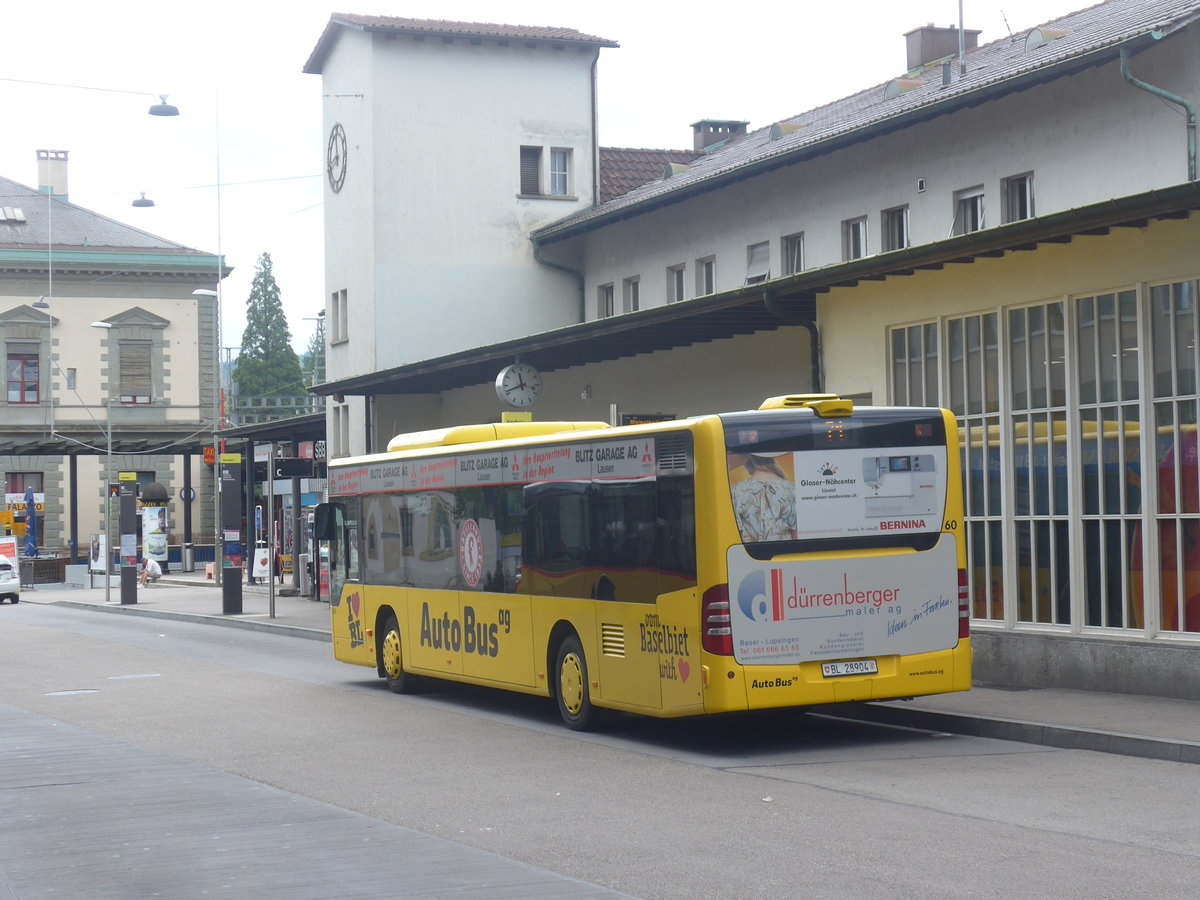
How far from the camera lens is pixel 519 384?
26.5 m

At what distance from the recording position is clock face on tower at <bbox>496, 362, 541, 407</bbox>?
2623 cm

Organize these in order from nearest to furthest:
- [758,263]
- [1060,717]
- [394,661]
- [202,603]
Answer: [1060,717]
[394,661]
[758,263]
[202,603]

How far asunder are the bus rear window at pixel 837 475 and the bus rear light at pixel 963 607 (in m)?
0.48

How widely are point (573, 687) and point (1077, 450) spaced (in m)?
5.32

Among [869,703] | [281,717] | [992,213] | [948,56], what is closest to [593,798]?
[869,703]

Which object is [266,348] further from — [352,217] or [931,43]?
[931,43]

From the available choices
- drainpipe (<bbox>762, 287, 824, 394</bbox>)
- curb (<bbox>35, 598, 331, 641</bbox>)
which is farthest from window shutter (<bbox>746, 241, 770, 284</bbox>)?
curb (<bbox>35, 598, 331, 641</bbox>)

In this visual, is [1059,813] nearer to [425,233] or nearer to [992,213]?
[992,213]

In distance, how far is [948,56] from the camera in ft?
99.6

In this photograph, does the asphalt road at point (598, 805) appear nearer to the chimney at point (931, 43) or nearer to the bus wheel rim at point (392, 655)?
the bus wheel rim at point (392, 655)

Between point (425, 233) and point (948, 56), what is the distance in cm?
1254

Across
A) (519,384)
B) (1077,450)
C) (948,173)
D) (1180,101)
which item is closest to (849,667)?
(1077,450)

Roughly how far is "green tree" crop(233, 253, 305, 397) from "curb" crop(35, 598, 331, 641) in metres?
67.8

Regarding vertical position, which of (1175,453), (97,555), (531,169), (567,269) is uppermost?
(531,169)
